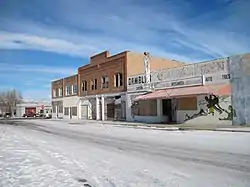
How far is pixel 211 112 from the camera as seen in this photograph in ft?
93.1

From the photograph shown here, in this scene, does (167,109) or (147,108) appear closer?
(167,109)

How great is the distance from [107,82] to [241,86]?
24.8 metres

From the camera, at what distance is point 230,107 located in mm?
26969

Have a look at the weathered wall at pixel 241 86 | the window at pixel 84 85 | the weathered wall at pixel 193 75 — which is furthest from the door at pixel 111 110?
the weathered wall at pixel 241 86

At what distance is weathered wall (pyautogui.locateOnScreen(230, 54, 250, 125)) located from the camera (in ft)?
84.6

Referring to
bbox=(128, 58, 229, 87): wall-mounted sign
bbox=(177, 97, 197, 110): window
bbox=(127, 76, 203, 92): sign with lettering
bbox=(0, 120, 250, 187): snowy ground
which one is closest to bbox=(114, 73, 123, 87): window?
bbox=(127, 76, 203, 92): sign with lettering

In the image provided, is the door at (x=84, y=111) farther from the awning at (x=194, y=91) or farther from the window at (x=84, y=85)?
the awning at (x=194, y=91)

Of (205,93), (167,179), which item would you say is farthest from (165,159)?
(205,93)

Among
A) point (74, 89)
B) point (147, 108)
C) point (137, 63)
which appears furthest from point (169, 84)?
point (74, 89)

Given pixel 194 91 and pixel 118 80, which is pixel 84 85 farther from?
pixel 194 91

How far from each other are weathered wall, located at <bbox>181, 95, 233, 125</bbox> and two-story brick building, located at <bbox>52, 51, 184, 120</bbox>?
46.5 feet

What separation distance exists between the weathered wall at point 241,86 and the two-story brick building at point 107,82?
18.0 meters

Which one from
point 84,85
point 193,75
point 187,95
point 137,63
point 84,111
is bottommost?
point 84,111

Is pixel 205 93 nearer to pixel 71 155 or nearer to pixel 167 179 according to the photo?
pixel 71 155
